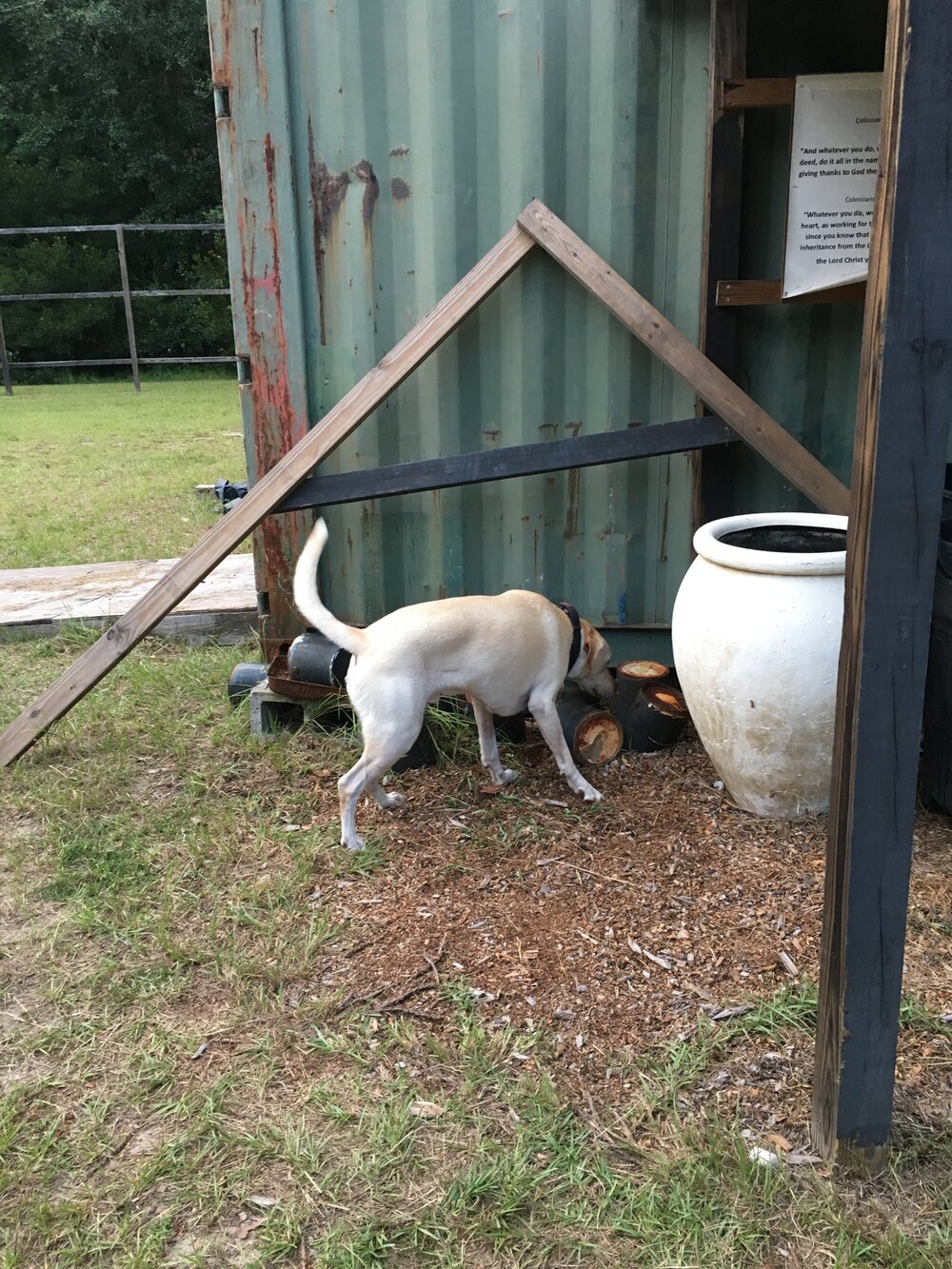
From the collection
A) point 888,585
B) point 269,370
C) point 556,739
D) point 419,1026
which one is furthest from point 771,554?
point 269,370

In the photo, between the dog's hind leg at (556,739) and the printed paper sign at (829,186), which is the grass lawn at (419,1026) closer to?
the dog's hind leg at (556,739)

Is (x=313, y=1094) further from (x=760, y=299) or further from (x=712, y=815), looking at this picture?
(x=760, y=299)

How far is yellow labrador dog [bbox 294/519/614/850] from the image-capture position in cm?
343

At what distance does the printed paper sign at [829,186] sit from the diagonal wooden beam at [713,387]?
0.48 metres

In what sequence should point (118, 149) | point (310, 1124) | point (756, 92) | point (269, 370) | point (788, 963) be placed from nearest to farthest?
point (310, 1124), point (788, 963), point (756, 92), point (269, 370), point (118, 149)

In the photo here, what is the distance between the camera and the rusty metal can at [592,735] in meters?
4.08

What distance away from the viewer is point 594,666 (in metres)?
4.04

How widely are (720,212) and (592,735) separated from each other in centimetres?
217

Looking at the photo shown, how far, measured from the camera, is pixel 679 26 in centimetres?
379

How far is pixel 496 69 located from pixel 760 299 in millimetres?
1419

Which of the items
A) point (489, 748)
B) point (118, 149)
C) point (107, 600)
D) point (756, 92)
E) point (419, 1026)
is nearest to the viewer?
point (419, 1026)

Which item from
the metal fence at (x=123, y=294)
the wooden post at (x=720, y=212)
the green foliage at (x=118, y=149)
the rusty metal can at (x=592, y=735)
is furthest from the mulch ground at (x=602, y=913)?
the green foliage at (x=118, y=149)

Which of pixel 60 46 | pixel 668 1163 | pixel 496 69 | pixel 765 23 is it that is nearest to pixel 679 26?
pixel 765 23

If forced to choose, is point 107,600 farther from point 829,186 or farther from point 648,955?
point 829,186
